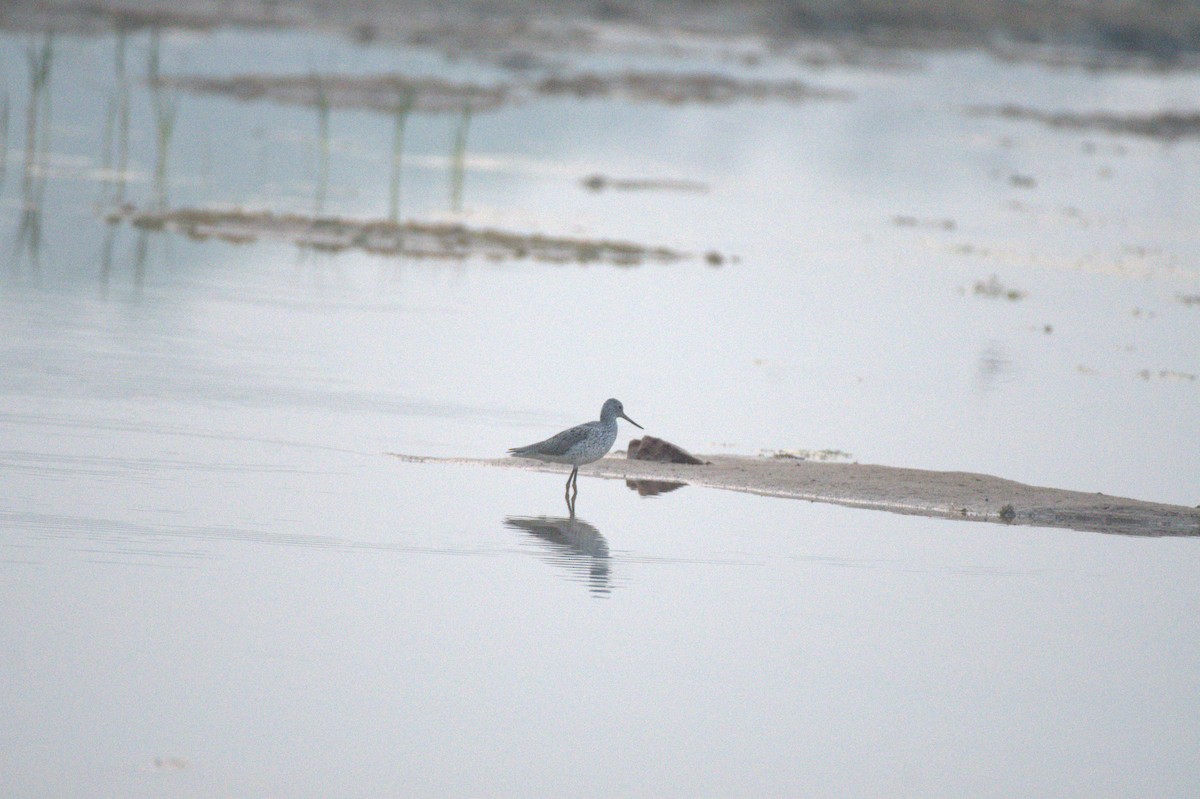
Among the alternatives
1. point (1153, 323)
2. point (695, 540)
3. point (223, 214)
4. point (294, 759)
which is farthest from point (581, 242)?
point (294, 759)

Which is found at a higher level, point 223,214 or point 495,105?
point 495,105

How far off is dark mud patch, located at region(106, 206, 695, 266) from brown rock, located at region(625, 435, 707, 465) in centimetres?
1340

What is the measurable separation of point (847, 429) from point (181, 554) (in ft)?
26.1

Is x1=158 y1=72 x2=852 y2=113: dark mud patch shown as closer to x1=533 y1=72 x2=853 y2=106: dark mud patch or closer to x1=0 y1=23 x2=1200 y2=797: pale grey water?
x1=533 y1=72 x2=853 y2=106: dark mud patch

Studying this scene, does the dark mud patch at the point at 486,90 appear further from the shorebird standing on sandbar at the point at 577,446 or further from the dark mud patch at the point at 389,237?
the shorebird standing on sandbar at the point at 577,446

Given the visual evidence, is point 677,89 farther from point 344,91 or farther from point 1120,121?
point 1120,121

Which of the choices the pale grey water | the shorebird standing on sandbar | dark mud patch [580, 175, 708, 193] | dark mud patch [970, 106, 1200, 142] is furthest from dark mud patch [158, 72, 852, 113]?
the shorebird standing on sandbar

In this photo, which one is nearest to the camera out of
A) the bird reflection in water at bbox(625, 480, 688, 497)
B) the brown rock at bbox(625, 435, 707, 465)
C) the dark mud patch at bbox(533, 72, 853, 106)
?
the bird reflection in water at bbox(625, 480, 688, 497)

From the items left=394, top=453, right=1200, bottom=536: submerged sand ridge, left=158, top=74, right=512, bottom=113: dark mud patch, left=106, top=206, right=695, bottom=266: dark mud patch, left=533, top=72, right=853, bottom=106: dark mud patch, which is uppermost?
left=533, top=72, right=853, bottom=106: dark mud patch

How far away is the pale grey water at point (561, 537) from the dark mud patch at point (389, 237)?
29.2 inches

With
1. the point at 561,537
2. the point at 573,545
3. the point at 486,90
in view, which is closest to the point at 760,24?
the point at 486,90

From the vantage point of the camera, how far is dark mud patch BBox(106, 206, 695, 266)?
27.8 m

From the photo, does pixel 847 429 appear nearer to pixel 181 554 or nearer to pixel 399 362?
pixel 399 362

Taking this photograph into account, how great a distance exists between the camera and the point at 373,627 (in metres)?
9.57
